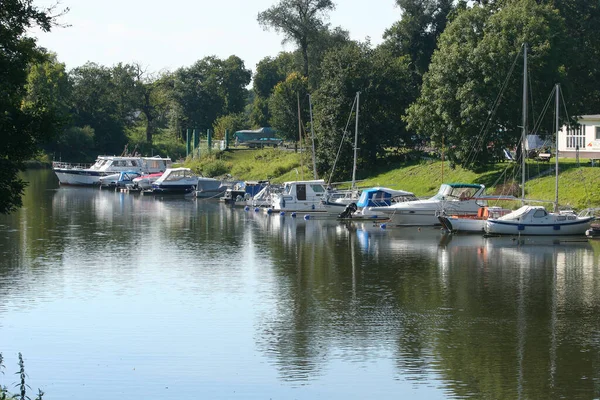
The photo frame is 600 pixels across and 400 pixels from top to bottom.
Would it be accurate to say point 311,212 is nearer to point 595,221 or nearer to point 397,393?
point 595,221

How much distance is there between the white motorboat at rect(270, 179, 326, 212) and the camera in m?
67.6

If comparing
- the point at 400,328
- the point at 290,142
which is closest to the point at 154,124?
the point at 290,142

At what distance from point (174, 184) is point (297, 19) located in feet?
106

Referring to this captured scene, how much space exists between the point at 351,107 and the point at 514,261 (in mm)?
40307

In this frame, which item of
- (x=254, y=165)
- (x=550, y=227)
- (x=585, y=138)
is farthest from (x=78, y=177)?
(x=550, y=227)

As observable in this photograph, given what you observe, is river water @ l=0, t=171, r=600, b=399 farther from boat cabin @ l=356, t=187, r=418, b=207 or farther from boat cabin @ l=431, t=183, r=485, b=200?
boat cabin @ l=356, t=187, r=418, b=207

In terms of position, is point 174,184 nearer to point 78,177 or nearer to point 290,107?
point 78,177

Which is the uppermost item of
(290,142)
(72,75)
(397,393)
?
(72,75)

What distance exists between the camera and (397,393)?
23312 mm

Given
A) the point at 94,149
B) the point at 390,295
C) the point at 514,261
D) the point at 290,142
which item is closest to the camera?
the point at 390,295

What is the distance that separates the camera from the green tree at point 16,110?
21.6m

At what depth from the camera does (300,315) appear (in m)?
32.0

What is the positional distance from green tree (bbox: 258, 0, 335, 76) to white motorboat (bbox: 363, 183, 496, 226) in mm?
57456

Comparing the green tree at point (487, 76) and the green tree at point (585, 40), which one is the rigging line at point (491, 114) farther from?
the green tree at point (585, 40)
